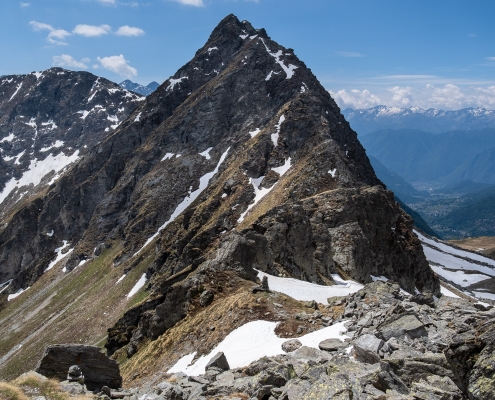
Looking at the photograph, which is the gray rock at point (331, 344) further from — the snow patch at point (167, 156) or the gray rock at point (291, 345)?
the snow patch at point (167, 156)

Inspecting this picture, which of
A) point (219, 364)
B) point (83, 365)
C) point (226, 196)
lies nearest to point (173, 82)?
point (226, 196)

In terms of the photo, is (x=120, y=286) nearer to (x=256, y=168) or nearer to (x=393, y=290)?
(x=256, y=168)

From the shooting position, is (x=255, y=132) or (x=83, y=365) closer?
(x=83, y=365)

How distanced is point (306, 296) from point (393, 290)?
7.85 meters

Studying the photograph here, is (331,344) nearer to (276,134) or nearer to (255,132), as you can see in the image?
(276,134)

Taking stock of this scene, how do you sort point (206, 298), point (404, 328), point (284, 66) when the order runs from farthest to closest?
point (284, 66)
point (206, 298)
point (404, 328)

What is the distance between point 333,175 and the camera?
66500mm

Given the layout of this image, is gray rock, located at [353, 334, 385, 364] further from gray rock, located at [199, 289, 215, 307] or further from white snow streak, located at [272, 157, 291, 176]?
white snow streak, located at [272, 157, 291, 176]

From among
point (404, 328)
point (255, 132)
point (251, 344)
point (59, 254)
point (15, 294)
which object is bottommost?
point (15, 294)

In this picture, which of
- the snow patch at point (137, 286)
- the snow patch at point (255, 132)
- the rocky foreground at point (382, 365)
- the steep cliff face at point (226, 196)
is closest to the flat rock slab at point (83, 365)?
the rocky foreground at point (382, 365)

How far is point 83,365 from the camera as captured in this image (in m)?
19.0

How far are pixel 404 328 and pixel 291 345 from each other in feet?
17.9

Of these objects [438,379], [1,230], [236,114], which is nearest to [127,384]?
[438,379]

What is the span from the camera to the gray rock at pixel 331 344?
1542 cm
